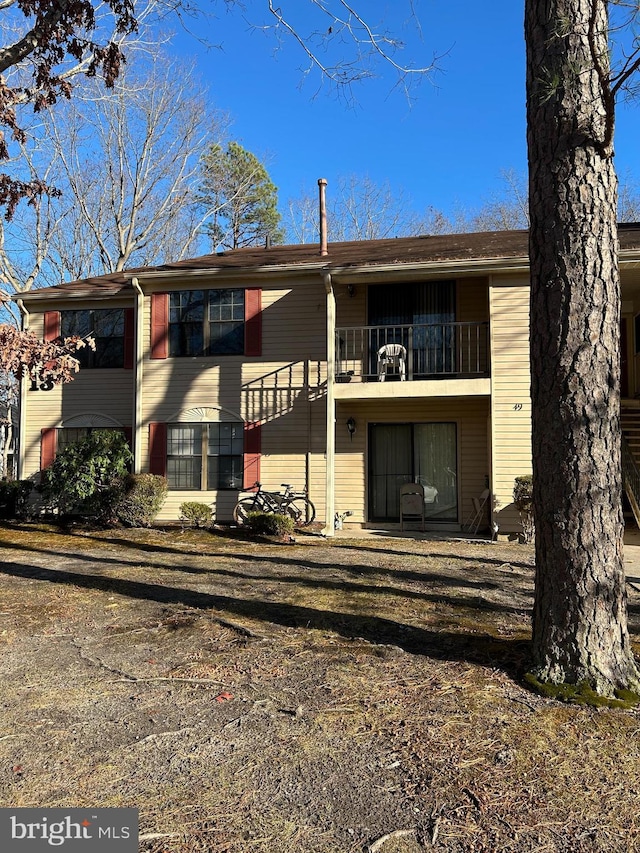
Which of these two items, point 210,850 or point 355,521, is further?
point 355,521

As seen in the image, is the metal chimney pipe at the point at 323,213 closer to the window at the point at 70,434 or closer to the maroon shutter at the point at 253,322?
the maroon shutter at the point at 253,322

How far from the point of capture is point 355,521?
1153cm

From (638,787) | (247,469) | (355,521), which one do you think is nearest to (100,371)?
(247,469)

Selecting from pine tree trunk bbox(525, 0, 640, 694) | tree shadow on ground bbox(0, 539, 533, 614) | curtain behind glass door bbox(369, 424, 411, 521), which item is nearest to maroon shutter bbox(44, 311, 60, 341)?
tree shadow on ground bbox(0, 539, 533, 614)

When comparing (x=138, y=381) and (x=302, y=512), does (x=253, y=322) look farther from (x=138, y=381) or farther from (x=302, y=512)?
(x=302, y=512)

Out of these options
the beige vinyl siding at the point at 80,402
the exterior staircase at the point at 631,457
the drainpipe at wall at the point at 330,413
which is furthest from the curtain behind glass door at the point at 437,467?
the beige vinyl siding at the point at 80,402

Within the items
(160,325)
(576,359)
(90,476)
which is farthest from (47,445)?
(576,359)

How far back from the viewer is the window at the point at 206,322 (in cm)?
1205

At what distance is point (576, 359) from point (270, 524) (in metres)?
7.66

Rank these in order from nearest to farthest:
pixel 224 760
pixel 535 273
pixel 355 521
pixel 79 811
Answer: pixel 79 811 < pixel 224 760 < pixel 535 273 < pixel 355 521

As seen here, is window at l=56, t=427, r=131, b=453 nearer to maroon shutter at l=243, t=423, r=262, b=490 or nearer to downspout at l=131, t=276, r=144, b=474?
downspout at l=131, t=276, r=144, b=474

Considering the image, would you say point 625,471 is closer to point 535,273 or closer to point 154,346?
point 535,273

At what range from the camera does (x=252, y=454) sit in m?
11.7

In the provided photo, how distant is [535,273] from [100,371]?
11166 millimetres
